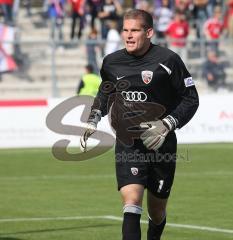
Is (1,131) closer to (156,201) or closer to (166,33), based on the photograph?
(166,33)

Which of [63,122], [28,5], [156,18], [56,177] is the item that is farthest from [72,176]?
Answer: [28,5]

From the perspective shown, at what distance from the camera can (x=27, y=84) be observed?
2530 centimetres

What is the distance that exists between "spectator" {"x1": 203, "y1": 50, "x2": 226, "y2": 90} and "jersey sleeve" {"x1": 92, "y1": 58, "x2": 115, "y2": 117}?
16112 mm

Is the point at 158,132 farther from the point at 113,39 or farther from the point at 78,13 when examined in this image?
the point at 78,13

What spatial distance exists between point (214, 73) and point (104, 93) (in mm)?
16380

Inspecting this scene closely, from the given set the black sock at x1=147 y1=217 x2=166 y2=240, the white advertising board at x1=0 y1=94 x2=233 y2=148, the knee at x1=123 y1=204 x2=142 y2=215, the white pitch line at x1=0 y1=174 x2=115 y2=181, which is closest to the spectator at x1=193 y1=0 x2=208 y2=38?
the white advertising board at x1=0 y1=94 x2=233 y2=148

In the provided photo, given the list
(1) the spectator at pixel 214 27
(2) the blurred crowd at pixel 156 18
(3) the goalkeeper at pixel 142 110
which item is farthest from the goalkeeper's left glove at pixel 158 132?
(1) the spectator at pixel 214 27

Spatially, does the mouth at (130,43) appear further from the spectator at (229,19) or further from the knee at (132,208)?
the spectator at (229,19)

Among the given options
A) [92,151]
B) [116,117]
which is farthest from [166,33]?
[116,117]

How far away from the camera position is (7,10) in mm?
28547

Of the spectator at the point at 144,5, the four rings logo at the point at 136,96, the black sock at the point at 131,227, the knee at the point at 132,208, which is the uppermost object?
the four rings logo at the point at 136,96

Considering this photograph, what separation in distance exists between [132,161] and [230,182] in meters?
7.69

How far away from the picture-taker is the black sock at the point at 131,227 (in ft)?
27.1

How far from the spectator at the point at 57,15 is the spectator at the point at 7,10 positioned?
4.13 feet
